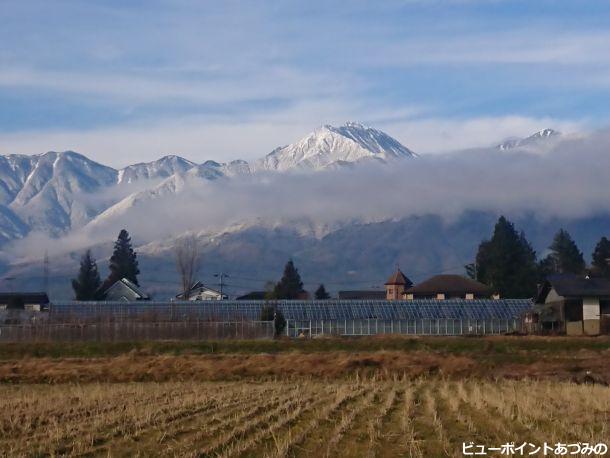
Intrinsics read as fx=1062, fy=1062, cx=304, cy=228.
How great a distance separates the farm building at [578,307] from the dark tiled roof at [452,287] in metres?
40.1

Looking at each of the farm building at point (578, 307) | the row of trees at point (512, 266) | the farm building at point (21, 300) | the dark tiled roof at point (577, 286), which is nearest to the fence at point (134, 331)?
the farm building at point (578, 307)

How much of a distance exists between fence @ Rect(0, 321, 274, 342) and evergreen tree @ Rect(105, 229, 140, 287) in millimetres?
63179

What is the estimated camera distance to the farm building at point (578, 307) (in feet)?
258

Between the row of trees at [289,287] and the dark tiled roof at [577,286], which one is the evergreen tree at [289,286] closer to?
the row of trees at [289,287]

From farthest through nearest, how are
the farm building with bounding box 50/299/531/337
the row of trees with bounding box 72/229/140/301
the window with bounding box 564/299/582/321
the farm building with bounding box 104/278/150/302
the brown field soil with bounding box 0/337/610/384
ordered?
1. the farm building with bounding box 104/278/150/302
2. the row of trees with bounding box 72/229/140/301
3. the farm building with bounding box 50/299/531/337
4. the window with bounding box 564/299/582/321
5. the brown field soil with bounding box 0/337/610/384

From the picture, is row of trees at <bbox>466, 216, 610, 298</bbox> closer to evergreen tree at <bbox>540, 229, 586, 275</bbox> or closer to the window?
evergreen tree at <bbox>540, 229, 586, 275</bbox>

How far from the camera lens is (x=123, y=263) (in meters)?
146

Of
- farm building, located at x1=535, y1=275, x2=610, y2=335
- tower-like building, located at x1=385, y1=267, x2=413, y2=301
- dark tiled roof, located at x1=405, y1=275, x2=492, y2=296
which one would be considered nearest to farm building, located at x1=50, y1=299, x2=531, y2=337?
farm building, located at x1=535, y1=275, x2=610, y2=335

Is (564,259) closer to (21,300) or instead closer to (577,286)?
(577,286)

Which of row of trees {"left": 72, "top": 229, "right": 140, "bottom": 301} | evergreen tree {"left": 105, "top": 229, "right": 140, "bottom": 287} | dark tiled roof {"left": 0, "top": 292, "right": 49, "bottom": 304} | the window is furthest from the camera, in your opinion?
evergreen tree {"left": 105, "top": 229, "right": 140, "bottom": 287}

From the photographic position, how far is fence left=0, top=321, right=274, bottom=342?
76812mm

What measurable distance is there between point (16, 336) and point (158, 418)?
54677mm

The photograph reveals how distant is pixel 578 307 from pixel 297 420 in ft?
196

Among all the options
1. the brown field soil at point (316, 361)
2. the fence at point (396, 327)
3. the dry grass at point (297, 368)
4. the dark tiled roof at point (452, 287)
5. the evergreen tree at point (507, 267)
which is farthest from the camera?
the dark tiled roof at point (452, 287)
